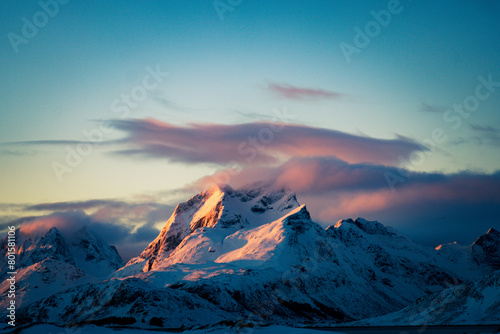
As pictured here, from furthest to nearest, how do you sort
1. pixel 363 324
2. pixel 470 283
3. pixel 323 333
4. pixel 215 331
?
pixel 363 324, pixel 470 283, pixel 215 331, pixel 323 333

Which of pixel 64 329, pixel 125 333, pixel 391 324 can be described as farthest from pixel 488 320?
pixel 64 329

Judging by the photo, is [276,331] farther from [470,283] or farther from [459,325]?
[470,283]

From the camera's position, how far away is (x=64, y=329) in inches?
3971

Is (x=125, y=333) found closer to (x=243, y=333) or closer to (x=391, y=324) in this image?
(x=243, y=333)

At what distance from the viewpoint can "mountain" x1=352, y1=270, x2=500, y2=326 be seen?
514 feet

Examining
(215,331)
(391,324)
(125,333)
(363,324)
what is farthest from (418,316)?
(125,333)

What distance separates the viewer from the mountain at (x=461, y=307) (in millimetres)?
156750

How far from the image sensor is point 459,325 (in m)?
153

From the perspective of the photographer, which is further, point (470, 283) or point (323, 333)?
point (470, 283)

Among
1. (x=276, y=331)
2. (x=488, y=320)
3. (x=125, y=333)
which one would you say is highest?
(x=125, y=333)

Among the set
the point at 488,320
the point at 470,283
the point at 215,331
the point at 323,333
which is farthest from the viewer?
the point at 470,283

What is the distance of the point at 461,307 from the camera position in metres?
166

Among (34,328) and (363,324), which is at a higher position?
(34,328)

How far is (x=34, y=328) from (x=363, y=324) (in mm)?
128634
